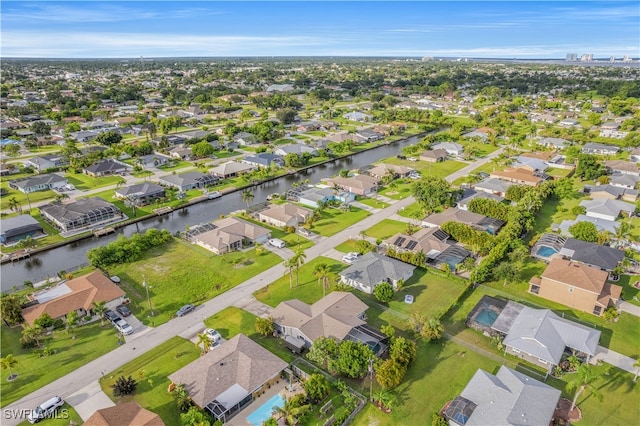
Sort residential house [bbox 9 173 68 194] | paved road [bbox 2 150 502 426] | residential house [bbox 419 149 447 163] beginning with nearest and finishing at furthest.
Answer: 1. paved road [bbox 2 150 502 426]
2. residential house [bbox 9 173 68 194]
3. residential house [bbox 419 149 447 163]

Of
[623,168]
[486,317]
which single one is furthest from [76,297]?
[623,168]

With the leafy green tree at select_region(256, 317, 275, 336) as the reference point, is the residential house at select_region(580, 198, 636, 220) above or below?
above

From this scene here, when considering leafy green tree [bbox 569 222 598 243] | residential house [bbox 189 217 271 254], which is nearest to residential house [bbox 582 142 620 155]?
leafy green tree [bbox 569 222 598 243]

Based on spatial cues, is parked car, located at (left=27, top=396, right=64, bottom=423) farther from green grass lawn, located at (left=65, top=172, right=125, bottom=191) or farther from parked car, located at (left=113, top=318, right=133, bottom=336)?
green grass lawn, located at (left=65, top=172, right=125, bottom=191)

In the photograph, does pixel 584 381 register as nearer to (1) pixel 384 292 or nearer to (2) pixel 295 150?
(1) pixel 384 292

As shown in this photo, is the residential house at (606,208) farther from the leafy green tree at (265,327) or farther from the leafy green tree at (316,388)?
the leafy green tree at (316,388)

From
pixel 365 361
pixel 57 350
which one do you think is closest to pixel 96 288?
pixel 57 350
